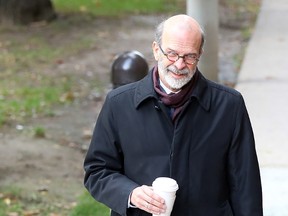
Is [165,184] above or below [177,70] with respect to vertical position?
below

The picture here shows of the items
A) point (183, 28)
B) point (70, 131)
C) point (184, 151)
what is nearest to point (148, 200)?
point (184, 151)

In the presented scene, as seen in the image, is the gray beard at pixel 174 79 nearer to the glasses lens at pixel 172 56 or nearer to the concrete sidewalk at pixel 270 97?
the glasses lens at pixel 172 56

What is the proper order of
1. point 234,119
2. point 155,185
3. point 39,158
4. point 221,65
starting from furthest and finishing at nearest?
point 221,65 < point 39,158 < point 234,119 < point 155,185

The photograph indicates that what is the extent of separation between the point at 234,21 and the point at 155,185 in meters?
11.7

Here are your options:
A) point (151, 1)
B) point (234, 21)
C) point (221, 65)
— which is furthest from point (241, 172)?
point (151, 1)

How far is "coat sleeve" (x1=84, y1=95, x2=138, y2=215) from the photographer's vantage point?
11.1ft

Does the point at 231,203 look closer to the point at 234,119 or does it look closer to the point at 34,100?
the point at 234,119

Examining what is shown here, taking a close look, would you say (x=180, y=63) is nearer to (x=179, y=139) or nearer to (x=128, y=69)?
(x=179, y=139)

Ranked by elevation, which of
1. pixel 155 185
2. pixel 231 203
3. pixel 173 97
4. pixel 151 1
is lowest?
pixel 151 1

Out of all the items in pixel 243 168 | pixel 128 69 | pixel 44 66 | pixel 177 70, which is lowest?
pixel 44 66

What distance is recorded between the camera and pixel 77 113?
893 centimetres

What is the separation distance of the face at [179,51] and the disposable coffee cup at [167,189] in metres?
A: 0.40

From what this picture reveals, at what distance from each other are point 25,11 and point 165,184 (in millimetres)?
10725

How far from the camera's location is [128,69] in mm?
5723
